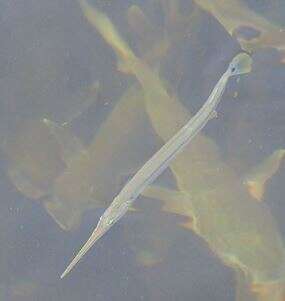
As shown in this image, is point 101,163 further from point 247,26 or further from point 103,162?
point 247,26

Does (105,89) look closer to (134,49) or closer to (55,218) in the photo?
(134,49)

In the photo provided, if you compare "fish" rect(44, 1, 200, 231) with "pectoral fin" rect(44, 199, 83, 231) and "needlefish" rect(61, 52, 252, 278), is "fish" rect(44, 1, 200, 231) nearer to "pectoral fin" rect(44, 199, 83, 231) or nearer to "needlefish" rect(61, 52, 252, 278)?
"pectoral fin" rect(44, 199, 83, 231)

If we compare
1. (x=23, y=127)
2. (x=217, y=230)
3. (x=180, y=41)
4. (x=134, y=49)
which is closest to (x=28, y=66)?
(x=23, y=127)

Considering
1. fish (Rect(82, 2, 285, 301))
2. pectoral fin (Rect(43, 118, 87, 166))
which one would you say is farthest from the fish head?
pectoral fin (Rect(43, 118, 87, 166))

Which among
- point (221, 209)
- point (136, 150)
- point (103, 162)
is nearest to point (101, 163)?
point (103, 162)

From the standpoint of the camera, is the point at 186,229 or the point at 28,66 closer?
the point at 186,229

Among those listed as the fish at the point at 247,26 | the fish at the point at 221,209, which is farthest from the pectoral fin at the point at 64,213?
the fish at the point at 247,26

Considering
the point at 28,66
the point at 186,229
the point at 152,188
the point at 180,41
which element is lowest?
the point at 186,229

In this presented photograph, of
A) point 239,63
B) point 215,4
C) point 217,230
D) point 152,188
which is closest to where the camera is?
point 239,63
